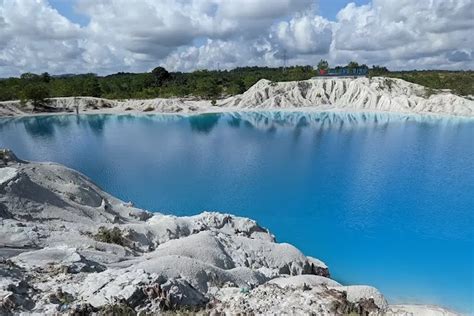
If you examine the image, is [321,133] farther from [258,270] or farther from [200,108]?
[258,270]

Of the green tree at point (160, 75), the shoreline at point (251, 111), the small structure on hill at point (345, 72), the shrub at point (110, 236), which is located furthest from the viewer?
the green tree at point (160, 75)

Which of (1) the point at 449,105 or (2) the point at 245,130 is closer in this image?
(2) the point at 245,130

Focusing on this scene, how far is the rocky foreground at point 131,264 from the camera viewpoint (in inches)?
346

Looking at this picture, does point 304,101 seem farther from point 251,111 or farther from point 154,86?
point 154,86

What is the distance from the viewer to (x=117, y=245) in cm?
1403

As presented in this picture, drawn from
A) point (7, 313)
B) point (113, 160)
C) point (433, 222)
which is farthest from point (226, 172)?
point (7, 313)

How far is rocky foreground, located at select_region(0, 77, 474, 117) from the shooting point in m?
85.2

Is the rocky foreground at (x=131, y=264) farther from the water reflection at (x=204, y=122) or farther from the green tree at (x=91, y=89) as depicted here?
A: the green tree at (x=91, y=89)

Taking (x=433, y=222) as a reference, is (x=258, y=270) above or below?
above

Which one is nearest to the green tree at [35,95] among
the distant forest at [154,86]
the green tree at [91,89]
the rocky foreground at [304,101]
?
the distant forest at [154,86]

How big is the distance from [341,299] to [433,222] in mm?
16195

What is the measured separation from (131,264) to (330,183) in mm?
22108

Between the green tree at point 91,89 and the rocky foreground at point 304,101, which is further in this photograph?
the green tree at point 91,89

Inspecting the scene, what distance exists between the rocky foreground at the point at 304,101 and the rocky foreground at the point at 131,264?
72275mm
